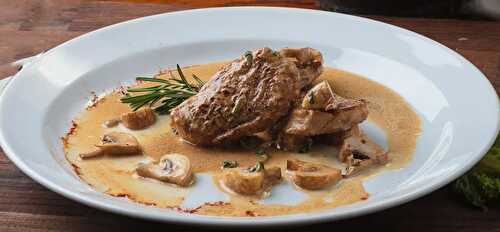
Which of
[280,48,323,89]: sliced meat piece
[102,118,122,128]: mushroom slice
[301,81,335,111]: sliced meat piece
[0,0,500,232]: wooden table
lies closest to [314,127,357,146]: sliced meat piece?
[301,81,335,111]: sliced meat piece

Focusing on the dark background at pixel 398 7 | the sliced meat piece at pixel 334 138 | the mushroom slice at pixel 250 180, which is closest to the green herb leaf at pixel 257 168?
the mushroom slice at pixel 250 180

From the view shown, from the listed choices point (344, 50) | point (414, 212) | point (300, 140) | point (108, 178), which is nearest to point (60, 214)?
point (108, 178)

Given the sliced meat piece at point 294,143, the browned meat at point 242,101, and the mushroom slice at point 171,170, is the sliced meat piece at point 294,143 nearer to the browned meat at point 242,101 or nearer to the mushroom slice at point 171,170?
the browned meat at point 242,101

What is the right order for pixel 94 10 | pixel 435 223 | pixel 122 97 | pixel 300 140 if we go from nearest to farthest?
pixel 435 223
pixel 300 140
pixel 122 97
pixel 94 10

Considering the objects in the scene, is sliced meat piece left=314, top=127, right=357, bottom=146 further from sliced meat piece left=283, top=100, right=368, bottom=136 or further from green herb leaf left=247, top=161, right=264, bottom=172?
green herb leaf left=247, top=161, right=264, bottom=172

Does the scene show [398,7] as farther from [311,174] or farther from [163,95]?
[311,174]

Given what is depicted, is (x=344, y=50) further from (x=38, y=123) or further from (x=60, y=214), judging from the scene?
(x=60, y=214)

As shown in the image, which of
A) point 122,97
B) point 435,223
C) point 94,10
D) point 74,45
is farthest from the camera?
point 94,10
